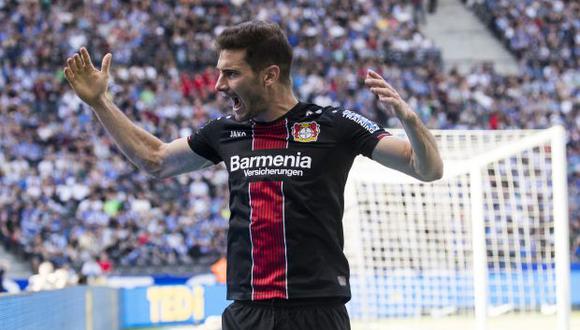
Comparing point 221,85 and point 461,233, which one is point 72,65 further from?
point 461,233

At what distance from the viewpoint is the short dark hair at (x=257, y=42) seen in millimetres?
4305

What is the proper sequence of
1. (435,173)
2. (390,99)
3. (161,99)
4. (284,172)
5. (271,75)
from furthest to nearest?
(161,99), (271,75), (284,172), (435,173), (390,99)

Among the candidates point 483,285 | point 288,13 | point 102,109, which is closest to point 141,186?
point 288,13

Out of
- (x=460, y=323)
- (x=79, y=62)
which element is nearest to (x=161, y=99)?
(x=460, y=323)

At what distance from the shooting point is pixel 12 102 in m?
25.4

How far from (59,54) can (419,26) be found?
13332 mm

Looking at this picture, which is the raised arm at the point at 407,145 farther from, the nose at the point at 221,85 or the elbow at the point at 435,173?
the nose at the point at 221,85

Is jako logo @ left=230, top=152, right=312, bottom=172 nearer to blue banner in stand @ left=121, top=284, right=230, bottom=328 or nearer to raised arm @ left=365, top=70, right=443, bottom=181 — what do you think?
raised arm @ left=365, top=70, right=443, bottom=181

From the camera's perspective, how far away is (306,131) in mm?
4355

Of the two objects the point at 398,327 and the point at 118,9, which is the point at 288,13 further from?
the point at 398,327

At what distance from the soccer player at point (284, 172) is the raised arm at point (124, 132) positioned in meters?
0.02

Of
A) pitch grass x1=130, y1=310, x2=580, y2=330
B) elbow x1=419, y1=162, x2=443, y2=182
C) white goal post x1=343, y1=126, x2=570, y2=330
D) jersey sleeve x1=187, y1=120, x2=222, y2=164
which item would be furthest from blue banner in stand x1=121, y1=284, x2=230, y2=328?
elbow x1=419, y1=162, x2=443, y2=182

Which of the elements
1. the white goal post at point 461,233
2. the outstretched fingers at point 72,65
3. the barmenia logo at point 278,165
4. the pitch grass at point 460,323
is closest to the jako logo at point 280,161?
the barmenia logo at point 278,165

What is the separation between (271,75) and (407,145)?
0.64 metres
